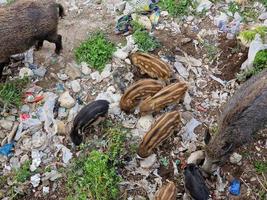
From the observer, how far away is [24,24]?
6.46 m

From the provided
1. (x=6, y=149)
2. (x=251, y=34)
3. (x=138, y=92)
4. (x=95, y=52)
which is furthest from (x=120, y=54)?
(x=6, y=149)

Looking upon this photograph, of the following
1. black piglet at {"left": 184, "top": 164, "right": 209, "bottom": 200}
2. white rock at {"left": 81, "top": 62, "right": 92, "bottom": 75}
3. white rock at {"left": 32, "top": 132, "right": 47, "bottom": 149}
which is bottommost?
white rock at {"left": 32, "top": 132, "right": 47, "bottom": 149}

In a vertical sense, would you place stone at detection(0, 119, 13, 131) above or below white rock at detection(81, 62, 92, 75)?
below

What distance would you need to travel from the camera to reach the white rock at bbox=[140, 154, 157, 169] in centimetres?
590

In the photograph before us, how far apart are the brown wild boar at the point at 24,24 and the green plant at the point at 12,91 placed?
0.94ft

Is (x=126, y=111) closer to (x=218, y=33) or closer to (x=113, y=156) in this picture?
(x=113, y=156)

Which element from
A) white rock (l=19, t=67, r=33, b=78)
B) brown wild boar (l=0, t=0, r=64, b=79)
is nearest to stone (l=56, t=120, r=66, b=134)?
white rock (l=19, t=67, r=33, b=78)

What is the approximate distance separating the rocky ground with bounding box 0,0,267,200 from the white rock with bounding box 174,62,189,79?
15 mm

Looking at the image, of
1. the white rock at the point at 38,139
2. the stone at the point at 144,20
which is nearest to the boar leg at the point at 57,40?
the stone at the point at 144,20

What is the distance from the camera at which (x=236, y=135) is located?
221 inches

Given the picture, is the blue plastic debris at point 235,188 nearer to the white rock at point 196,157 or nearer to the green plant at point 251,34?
the white rock at point 196,157

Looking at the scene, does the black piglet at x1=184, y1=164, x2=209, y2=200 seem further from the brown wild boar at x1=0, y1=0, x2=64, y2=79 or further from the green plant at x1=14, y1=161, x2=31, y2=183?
the brown wild boar at x1=0, y1=0, x2=64, y2=79

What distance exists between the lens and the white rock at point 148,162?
5.90 meters

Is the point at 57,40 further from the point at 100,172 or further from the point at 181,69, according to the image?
the point at 100,172
